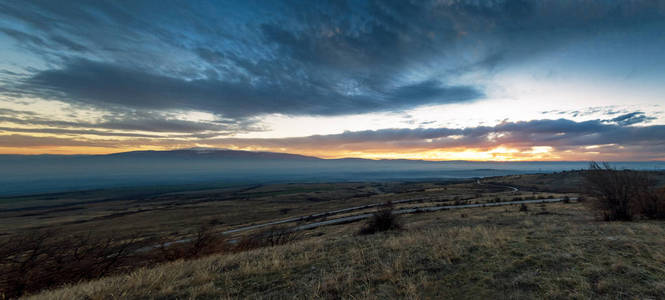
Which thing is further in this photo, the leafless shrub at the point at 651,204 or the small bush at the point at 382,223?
the small bush at the point at 382,223

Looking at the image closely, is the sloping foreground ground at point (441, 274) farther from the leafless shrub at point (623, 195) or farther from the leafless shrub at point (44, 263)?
the leafless shrub at point (623, 195)

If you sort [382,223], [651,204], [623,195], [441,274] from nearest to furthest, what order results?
[441,274] → [651,204] → [623,195] → [382,223]

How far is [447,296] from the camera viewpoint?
504 centimetres

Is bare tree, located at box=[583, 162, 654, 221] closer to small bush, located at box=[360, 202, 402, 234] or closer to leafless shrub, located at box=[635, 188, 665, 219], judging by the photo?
leafless shrub, located at box=[635, 188, 665, 219]

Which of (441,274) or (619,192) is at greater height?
(619,192)

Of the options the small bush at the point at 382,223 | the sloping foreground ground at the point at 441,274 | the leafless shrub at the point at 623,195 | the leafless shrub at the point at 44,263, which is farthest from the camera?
the small bush at the point at 382,223

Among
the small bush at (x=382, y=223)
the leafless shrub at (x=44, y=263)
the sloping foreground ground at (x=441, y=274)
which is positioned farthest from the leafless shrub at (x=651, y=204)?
the leafless shrub at (x=44, y=263)

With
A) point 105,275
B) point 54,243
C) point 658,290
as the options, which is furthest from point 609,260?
point 54,243

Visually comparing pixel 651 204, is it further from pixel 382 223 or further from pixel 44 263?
pixel 44 263

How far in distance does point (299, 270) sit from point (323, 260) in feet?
3.93

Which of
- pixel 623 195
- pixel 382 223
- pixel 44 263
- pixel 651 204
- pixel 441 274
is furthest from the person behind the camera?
pixel 382 223

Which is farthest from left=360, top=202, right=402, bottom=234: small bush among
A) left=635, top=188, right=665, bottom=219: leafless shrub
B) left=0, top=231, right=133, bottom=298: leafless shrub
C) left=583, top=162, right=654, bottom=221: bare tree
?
left=635, top=188, right=665, bottom=219: leafless shrub

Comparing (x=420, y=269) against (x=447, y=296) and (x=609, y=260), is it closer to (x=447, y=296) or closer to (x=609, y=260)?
(x=447, y=296)

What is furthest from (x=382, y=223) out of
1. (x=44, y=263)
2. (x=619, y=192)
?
(x=44, y=263)
